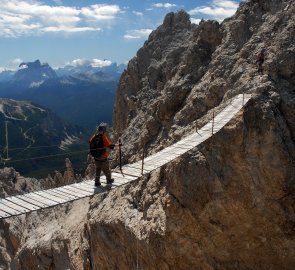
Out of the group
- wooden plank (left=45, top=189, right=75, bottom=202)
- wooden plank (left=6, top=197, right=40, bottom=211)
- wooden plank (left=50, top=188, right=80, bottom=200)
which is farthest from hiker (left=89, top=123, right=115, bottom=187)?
wooden plank (left=6, top=197, right=40, bottom=211)

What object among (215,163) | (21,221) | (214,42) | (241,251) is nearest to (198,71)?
(214,42)

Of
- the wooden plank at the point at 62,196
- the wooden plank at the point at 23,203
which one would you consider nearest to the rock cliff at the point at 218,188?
the wooden plank at the point at 62,196

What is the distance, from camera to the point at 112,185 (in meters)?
17.4

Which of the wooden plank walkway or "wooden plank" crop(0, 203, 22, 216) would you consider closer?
"wooden plank" crop(0, 203, 22, 216)

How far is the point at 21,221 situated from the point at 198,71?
29.2 m

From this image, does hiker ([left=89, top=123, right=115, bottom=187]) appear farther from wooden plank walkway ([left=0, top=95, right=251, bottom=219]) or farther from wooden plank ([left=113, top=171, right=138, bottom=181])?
wooden plank ([left=113, top=171, right=138, bottom=181])

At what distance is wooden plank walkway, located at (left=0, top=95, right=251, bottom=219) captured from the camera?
49.6 feet

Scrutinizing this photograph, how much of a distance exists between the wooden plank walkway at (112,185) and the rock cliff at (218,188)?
541 mm

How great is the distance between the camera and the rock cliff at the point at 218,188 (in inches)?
749

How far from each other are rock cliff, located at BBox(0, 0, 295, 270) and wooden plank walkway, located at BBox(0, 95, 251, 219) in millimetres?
541

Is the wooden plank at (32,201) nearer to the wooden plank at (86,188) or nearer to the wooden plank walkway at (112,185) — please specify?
the wooden plank walkway at (112,185)

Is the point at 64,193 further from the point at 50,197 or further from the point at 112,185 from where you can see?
the point at 112,185

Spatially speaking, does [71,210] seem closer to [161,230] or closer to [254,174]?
[161,230]

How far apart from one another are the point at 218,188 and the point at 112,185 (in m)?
4.93
